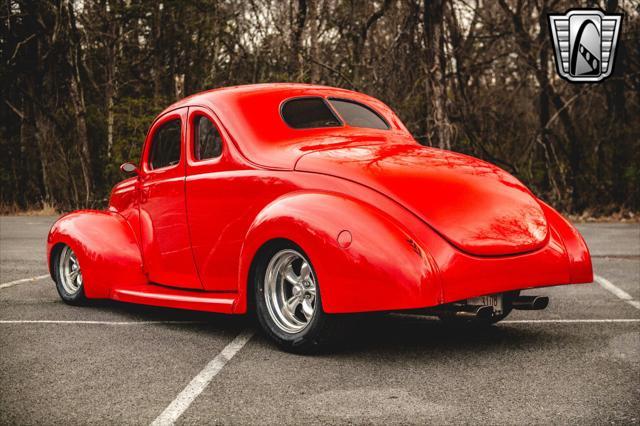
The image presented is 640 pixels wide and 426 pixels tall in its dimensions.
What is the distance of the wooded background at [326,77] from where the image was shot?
57.8ft

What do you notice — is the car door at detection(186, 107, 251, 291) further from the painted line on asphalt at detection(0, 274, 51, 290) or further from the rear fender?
the painted line on asphalt at detection(0, 274, 51, 290)

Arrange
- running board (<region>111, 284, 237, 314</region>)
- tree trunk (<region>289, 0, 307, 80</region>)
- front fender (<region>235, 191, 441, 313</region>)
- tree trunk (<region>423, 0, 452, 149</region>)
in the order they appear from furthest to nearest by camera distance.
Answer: tree trunk (<region>289, 0, 307, 80</region>) < tree trunk (<region>423, 0, 452, 149</region>) < running board (<region>111, 284, 237, 314</region>) < front fender (<region>235, 191, 441, 313</region>)

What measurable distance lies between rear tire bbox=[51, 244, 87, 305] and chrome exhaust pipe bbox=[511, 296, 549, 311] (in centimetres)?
389

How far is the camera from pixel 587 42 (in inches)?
631

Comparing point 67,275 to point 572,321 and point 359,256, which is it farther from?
point 572,321

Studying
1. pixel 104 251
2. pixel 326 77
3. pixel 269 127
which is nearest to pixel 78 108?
pixel 326 77

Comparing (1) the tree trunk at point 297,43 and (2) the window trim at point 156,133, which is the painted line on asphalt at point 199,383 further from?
(1) the tree trunk at point 297,43

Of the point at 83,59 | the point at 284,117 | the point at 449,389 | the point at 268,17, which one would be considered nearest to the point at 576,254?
the point at 449,389

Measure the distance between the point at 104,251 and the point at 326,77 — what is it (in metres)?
13.9

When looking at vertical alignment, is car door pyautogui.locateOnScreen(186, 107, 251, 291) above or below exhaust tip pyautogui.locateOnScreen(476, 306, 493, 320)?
above

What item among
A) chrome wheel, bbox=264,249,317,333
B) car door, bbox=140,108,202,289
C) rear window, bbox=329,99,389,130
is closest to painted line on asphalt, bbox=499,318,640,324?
rear window, bbox=329,99,389,130

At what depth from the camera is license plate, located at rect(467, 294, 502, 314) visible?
16.0 ft

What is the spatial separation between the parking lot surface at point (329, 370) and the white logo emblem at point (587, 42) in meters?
10.1

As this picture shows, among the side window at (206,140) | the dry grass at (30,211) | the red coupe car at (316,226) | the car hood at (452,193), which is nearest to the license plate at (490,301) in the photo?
the red coupe car at (316,226)
